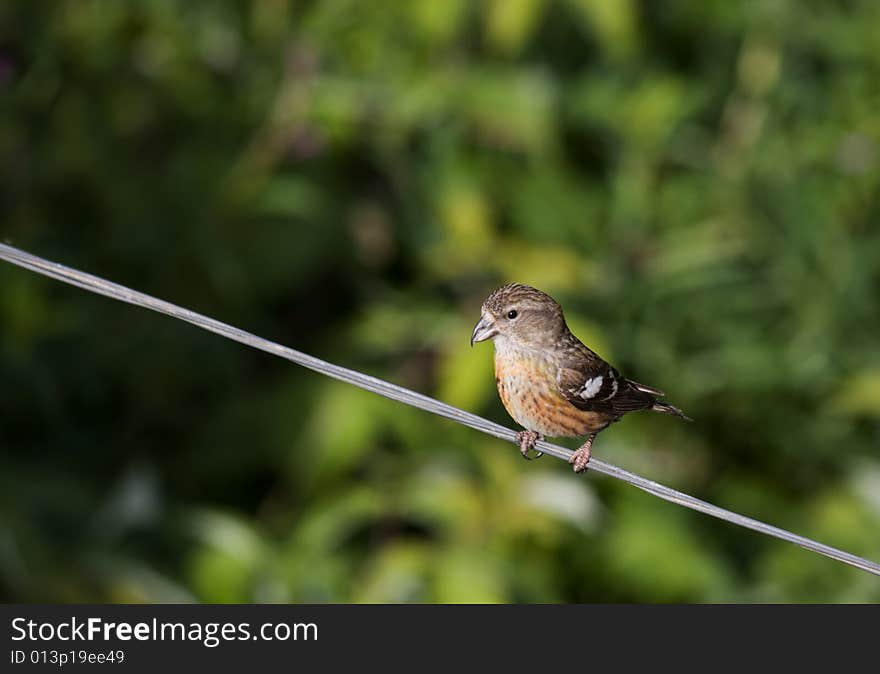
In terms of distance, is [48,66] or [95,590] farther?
[48,66]

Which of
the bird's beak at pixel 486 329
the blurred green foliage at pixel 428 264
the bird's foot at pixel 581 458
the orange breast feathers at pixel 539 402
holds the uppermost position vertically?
the blurred green foliage at pixel 428 264

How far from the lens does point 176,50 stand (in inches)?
190

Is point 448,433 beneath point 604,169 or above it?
beneath

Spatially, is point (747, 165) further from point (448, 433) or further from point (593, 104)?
point (448, 433)

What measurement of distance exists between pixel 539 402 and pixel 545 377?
0.05 metres

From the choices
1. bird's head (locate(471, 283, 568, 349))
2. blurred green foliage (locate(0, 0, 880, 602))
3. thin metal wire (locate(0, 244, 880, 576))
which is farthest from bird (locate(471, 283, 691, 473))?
blurred green foliage (locate(0, 0, 880, 602))

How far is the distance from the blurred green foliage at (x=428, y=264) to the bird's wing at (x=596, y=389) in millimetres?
1370

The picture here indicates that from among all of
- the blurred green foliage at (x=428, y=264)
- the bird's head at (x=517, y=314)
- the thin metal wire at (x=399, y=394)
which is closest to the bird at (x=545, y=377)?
the bird's head at (x=517, y=314)

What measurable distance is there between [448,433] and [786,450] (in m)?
1.36

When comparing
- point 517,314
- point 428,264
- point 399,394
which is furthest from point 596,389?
point 428,264

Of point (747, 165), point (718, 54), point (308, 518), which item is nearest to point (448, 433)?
point (308, 518)

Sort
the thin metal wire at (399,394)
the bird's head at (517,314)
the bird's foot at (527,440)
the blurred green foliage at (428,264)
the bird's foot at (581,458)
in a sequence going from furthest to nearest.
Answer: the blurred green foliage at (428,264) → the bird's head at (517,314) → the bird's foot at (527,440) → the bird's foot at (581,458) → the thin metal wire at (399,394)

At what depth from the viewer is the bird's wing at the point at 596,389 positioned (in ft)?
8.70

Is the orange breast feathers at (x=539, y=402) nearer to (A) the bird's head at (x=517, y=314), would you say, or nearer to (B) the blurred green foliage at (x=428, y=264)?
(A) the bird's head at (x=517, y=314)
